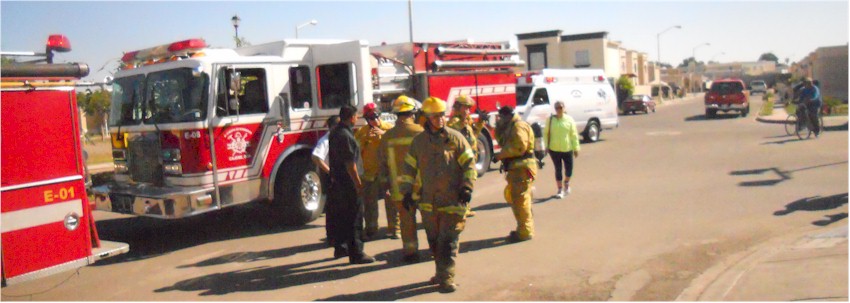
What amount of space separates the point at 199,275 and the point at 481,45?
8181 mm

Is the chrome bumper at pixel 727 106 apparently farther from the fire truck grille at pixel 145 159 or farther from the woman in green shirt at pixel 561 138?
the fire truck grille at pixel 145 159

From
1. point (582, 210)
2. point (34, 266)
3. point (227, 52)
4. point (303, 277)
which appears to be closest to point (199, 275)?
point (303, 277)

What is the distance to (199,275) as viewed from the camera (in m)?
7.52

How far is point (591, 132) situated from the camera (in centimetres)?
2203

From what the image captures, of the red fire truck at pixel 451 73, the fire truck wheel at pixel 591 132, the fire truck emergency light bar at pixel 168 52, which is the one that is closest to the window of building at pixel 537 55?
the fire truck wheel at pixel 591 132

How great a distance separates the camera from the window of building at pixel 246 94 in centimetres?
902

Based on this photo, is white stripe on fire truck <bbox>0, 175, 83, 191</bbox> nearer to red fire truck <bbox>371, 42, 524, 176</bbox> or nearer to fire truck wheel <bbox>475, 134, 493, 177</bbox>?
red fire truck <bbox>371, 42, 524, 176</bbox>

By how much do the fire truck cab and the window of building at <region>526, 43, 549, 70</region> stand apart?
54.9 metres

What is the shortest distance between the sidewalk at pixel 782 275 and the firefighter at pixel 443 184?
1888mm

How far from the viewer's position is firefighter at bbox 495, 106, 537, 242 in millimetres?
8391

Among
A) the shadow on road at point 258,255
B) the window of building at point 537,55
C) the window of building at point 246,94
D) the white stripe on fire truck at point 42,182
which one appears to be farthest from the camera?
the window of building at point 537,55

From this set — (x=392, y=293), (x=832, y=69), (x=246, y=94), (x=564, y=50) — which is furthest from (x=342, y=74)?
(x=564, y=50)

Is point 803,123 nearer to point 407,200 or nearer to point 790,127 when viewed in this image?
point 790,127

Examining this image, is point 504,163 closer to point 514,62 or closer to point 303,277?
point 303,277
